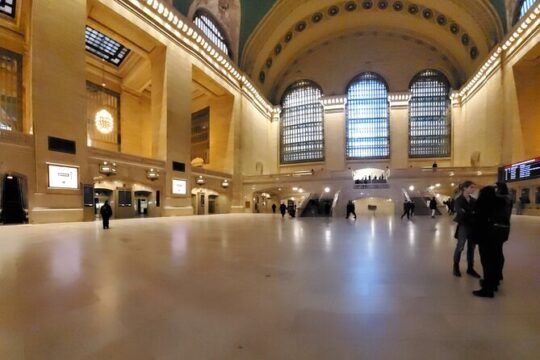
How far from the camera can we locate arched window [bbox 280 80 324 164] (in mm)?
32656

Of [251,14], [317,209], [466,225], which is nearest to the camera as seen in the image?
[466,225]

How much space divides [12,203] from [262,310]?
14910mm

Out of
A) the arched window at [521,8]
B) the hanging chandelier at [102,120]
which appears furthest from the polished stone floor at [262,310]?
the arched window at [521,8]

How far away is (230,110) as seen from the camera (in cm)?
2475

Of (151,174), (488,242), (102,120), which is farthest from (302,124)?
(488,242)

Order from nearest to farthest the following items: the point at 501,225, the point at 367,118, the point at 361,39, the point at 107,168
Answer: the point at 501,225
the point at 107,168
the point at 361,39
the point at 367,118

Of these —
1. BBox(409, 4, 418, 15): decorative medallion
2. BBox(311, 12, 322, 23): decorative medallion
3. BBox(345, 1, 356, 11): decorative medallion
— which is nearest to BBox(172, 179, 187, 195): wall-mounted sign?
BBox(311, 12, 322, 23): decorative medallion

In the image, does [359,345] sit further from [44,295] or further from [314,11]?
[314,11]

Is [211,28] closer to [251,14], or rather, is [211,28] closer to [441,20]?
[251,14]

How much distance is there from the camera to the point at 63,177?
1183cm

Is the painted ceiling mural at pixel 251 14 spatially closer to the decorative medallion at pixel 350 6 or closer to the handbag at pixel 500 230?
the decorative medallion at pixel 350 6

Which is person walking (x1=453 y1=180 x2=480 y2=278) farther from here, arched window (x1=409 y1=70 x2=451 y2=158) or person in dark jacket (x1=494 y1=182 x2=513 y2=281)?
arched window (x1=409 y1=70 x2=451 y2=158)

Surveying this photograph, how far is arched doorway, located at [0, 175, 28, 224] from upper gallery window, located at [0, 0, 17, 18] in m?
10.6

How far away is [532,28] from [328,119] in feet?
58.2
